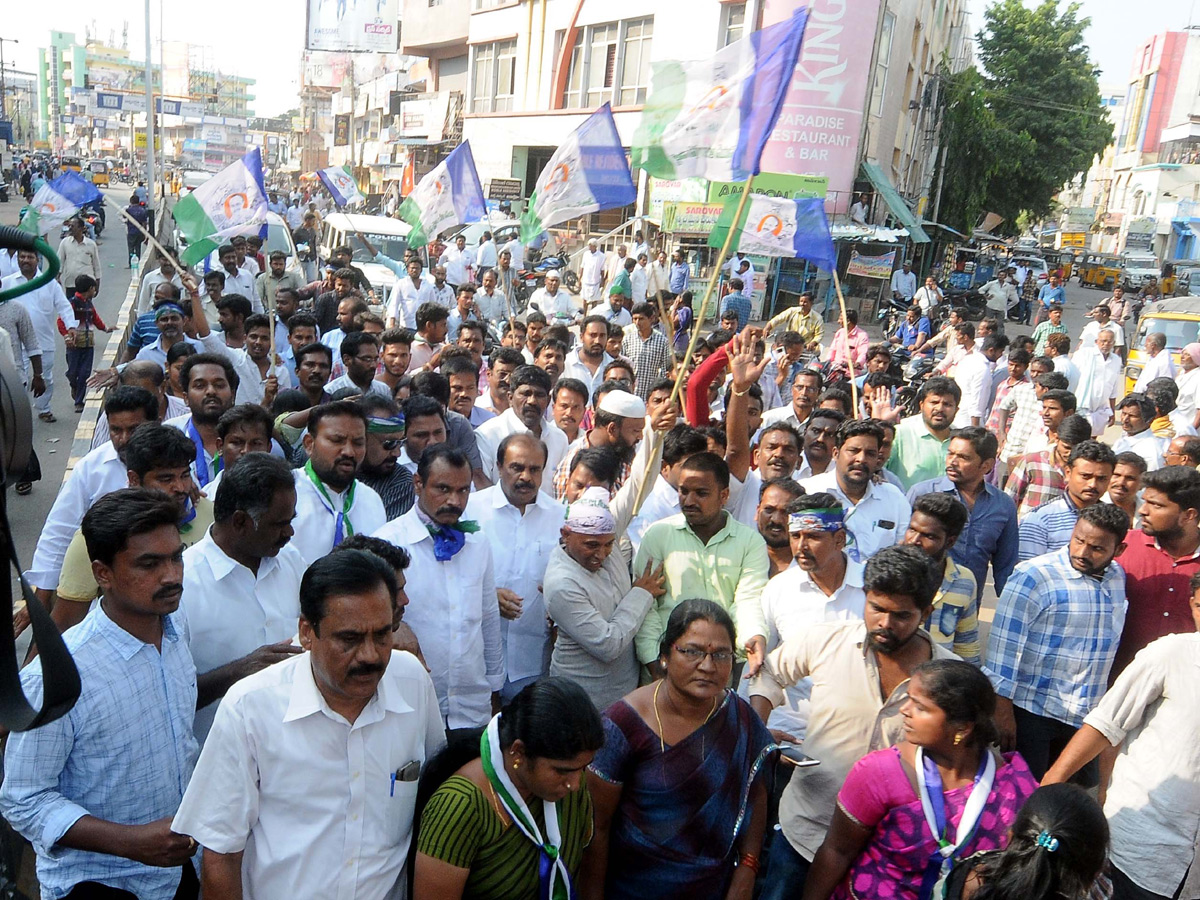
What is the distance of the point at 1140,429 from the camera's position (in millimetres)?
6785

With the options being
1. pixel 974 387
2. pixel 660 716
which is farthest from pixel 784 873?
pixel 974 387

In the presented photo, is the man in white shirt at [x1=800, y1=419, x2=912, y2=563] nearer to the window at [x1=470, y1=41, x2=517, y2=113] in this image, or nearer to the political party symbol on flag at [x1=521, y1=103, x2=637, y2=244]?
the political party symbol on flag at [x1=521, y1=103, x2=637, y2=244]

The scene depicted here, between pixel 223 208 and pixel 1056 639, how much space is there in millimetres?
7615

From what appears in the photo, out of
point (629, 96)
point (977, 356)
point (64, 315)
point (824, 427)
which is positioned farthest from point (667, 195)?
point (824, 427)

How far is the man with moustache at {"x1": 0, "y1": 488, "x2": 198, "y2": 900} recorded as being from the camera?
7.62 feet

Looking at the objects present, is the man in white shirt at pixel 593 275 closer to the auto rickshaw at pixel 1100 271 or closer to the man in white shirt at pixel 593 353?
the man in white shirt at pixel 593 353

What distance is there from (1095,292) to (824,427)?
4320 centimetres

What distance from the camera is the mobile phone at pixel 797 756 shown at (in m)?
3.01

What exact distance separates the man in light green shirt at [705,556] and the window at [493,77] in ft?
96.6

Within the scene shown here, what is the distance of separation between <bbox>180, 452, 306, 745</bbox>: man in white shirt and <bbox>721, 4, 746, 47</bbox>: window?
70.9 ft

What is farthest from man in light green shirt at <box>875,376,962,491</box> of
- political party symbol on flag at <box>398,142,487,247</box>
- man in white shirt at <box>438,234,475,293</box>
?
man in white shirt at <box>438,234,475,293</box>

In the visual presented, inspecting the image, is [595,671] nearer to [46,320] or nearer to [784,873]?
[784,873]

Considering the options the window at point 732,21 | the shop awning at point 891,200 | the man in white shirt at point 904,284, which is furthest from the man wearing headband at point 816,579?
the window at point 732,21

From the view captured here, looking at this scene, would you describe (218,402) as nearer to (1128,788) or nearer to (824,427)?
(824,427)
